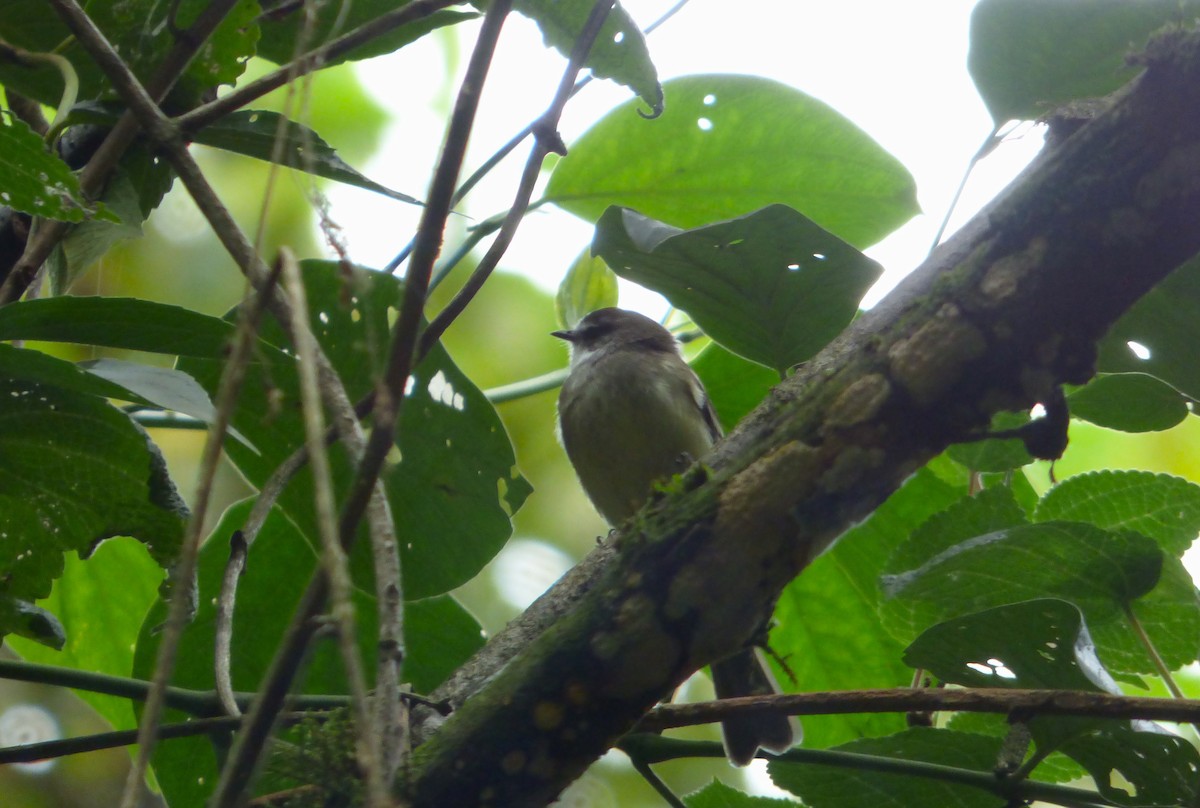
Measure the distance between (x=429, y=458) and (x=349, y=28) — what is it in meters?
0.96

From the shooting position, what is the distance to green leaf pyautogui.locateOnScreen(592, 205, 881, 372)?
2051 millimetres

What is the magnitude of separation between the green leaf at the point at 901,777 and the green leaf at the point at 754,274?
0.75 meters

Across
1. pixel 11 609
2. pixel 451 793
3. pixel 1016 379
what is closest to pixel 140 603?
pixel 11 609

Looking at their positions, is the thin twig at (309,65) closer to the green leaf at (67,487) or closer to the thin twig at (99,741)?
the green leaf at (67,487)

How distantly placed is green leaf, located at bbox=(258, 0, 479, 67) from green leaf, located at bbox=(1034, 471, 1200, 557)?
1.53m

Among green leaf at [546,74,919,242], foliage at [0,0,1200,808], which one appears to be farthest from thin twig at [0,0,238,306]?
green leaf at [546,74,919,242]

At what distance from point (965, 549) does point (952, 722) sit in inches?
18.3

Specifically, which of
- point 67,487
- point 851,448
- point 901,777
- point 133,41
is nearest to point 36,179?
point 67,487

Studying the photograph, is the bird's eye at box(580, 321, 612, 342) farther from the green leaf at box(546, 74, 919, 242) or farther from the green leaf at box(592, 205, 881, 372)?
the green leaf at box(592, 205, 881, 372)

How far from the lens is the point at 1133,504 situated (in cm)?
217

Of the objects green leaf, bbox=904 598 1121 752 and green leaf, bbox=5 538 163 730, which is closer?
green leaf, bbox=904 598 1121 752

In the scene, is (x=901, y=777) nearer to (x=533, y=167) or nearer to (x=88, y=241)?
(x=533, y=167)

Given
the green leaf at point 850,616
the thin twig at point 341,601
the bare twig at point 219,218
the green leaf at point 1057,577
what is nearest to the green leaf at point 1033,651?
the green leaf at point 1057,577

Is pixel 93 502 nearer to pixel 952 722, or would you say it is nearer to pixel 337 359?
pixel 337 359
